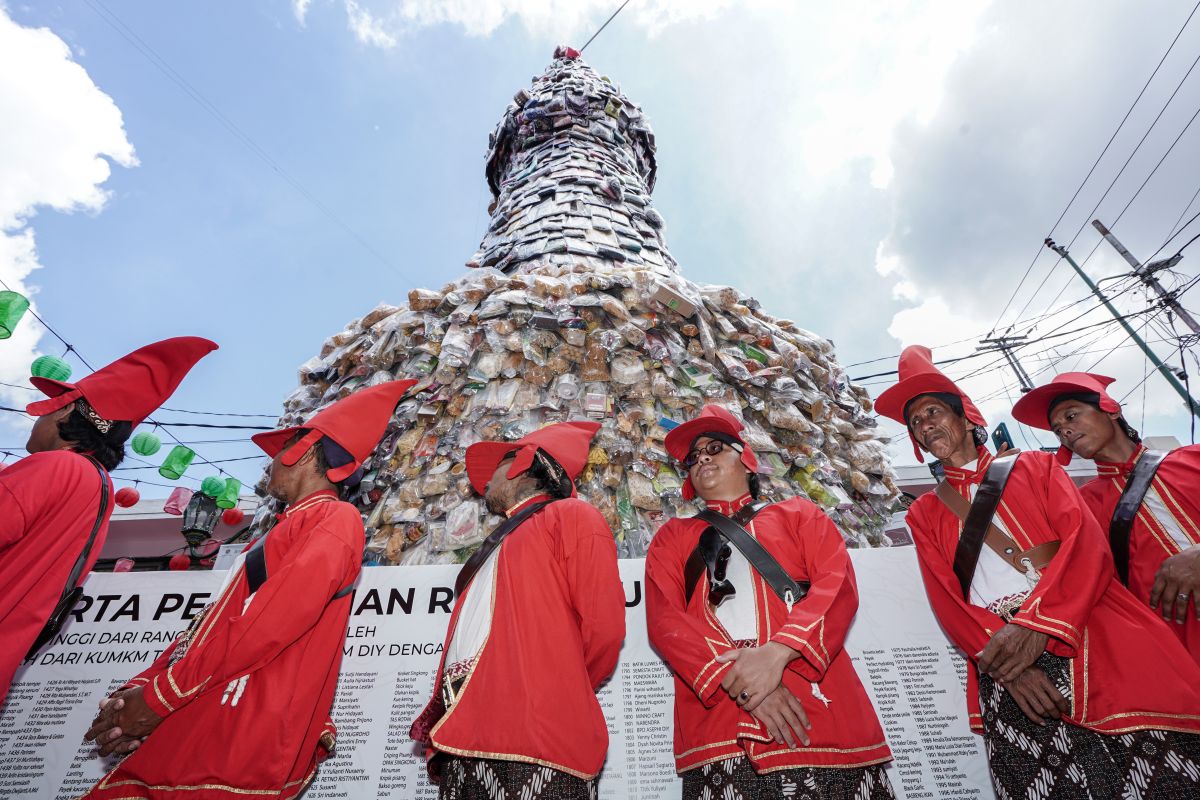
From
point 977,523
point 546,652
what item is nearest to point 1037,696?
point 977,523

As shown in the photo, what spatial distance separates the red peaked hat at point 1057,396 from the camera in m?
2.32

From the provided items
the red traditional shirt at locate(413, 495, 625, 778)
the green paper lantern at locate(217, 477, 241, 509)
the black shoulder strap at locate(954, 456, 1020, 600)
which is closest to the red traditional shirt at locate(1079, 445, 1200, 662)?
the black shoulder strap at locate(954, 456, 1020, 600)

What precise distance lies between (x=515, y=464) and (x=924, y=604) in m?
1.94

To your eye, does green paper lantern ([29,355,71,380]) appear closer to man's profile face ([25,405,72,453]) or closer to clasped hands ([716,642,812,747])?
man's profile face ([25,405,72,453])

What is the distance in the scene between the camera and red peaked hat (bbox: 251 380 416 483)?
2.23 meters

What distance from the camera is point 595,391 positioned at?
10.5ft

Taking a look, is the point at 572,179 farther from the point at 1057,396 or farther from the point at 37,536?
the point at 37,536

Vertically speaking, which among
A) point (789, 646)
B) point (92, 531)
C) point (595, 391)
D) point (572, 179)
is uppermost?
point (572, 179)

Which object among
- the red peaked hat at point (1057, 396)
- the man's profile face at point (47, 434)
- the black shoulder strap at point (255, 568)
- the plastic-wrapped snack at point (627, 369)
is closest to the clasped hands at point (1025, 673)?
the red peaked hat at point (1057, 396)

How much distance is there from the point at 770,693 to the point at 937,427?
136cm

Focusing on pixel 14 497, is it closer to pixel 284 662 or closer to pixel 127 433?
pixel 127 433

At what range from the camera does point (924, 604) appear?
256cm

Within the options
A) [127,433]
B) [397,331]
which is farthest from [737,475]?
[127,433]

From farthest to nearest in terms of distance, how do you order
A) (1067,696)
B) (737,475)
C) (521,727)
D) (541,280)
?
(541,280) < (737,475) < (1067,696) < (521,727)
